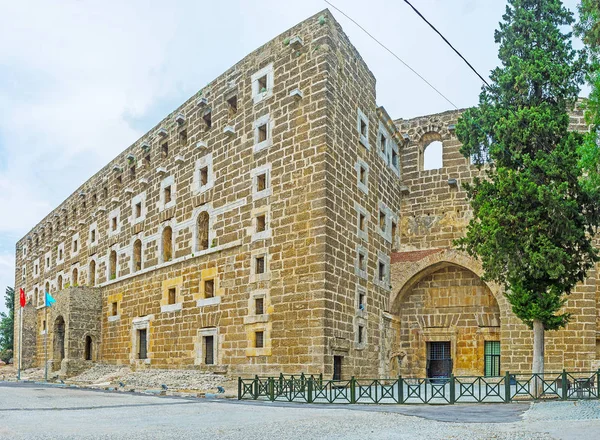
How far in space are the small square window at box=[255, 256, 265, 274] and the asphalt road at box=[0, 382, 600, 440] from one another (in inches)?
256

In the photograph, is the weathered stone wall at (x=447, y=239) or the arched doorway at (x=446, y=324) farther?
the arched doorway at (x=446, y=324)

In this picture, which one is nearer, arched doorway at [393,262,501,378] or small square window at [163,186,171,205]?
arched doorway at [393,262,501,378]

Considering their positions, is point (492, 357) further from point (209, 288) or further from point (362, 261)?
point (209, 288)

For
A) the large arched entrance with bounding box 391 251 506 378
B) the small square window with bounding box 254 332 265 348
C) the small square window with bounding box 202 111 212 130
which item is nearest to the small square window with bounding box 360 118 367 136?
the large arched entrance with bounding box 391 251 506 378

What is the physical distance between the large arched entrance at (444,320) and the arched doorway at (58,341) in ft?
59.1

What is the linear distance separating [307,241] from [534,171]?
6768mm

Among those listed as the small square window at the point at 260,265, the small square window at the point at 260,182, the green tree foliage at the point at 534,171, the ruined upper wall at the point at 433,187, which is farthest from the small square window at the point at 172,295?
the green tree foliage at the point at 534,171

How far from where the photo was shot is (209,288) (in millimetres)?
24000

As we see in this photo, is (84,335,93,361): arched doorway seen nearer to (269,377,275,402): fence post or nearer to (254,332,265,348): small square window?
(254,332,265,348): small square window

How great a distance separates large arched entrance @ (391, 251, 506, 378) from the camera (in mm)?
24156

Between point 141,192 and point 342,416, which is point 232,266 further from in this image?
point 342,416

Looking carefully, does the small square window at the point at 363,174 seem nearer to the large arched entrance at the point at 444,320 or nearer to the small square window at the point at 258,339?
the large arched entrance at the point at 444,320

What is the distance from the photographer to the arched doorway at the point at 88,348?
32.7 m

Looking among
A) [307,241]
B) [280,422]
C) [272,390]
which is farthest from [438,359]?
[280,422]
